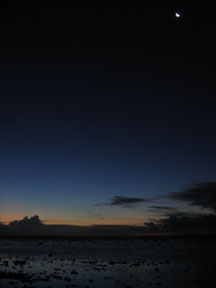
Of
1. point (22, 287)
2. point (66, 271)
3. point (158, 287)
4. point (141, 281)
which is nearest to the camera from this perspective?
point (22, 287)

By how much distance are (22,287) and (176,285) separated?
1312 cm

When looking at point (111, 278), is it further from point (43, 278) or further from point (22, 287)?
point (22, 287)

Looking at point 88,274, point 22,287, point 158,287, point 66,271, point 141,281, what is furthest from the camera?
point 66,271

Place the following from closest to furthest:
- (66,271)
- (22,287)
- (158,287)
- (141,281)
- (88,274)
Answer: (22,287) < (158,287) < (141,281) < (88,274) < (66,271)

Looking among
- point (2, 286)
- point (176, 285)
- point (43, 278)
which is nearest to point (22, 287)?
point (2, 286)

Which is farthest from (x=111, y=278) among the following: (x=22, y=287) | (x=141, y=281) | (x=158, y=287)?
(x=22, y=287)

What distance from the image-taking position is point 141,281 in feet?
89.9

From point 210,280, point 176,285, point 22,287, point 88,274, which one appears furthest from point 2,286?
point 210,280

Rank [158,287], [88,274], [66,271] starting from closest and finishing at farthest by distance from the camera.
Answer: [158,287], [88,274], [66,271]

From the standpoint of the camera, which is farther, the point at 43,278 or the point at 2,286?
the point at 43,278

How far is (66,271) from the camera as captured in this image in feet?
108

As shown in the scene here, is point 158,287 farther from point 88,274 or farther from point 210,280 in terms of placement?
point 88,274

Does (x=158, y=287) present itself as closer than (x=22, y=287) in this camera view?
No

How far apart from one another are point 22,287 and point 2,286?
1.87 metres
